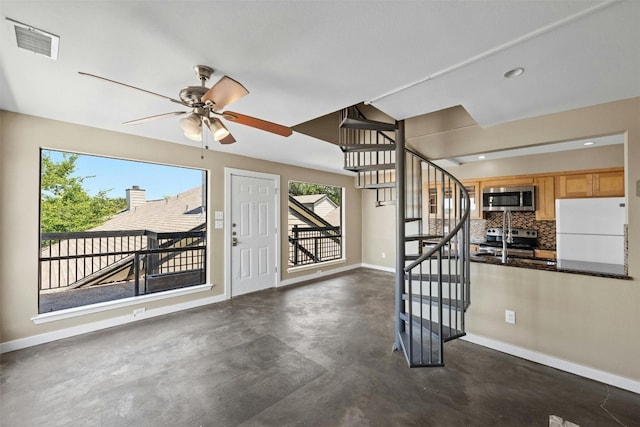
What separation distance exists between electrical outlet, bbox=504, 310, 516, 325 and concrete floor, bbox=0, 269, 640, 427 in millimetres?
352

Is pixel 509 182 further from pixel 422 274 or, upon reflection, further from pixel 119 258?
pixel 119 258

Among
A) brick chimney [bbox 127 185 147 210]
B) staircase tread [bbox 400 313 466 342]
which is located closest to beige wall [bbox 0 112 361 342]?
brick chimney [bbox 127 185 147 210]

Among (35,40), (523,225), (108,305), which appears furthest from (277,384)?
(523,225)

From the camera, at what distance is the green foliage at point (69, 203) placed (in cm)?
339

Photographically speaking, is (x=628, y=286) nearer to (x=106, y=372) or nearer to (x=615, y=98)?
(x=615, y=98)

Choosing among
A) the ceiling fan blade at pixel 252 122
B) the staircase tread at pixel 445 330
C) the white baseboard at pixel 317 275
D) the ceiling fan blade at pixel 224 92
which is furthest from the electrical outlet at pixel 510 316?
the white baseboard at pixel 317 275

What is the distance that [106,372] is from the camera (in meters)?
2.26

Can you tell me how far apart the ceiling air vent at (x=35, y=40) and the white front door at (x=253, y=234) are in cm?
280

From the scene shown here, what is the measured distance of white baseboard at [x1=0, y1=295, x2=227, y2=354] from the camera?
2648 mm

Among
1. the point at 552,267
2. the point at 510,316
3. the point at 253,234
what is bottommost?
→ the point at 510,316

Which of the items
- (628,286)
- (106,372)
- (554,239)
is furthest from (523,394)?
(106,372)

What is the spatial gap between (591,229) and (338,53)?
4.11 metres

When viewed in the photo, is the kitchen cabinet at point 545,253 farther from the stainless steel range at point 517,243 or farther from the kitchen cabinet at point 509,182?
the kitchen cabinet at point 509,182

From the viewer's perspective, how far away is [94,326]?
121 inches
